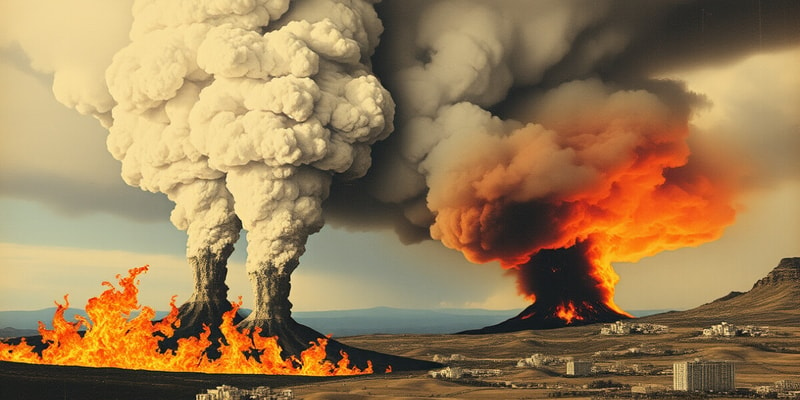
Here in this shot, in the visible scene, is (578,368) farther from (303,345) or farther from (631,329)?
(631,329)

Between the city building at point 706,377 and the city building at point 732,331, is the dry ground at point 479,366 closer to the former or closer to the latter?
the city building at point 732,331

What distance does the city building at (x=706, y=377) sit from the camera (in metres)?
47.6

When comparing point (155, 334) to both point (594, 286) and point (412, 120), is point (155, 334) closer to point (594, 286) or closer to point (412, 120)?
point (412, 120)

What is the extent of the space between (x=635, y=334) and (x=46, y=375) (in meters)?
43.3

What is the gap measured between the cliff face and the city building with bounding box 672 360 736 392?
1361 inches

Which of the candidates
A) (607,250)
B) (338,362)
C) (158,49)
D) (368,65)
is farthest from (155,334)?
(607,250)

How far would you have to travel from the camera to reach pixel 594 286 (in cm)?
7706

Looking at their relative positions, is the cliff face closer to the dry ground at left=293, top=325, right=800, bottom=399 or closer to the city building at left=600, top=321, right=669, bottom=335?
the dry ground at left=293, top=325, right=800, bottom=399

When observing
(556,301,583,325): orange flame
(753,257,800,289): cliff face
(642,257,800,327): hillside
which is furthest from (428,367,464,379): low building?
(753,257,800,289): cliff face

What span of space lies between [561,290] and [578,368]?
20.7 m

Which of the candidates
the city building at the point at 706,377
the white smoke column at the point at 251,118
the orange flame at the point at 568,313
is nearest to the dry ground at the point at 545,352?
the orange flame at the point at 568,313

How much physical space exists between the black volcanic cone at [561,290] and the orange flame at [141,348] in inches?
890

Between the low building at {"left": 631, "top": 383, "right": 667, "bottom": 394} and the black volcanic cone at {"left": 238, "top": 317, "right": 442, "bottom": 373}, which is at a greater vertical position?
the black volcanic cone at {"left": 238, "top": 317, "right": 442, "bottom": 373}

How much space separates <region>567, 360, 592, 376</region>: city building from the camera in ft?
184
